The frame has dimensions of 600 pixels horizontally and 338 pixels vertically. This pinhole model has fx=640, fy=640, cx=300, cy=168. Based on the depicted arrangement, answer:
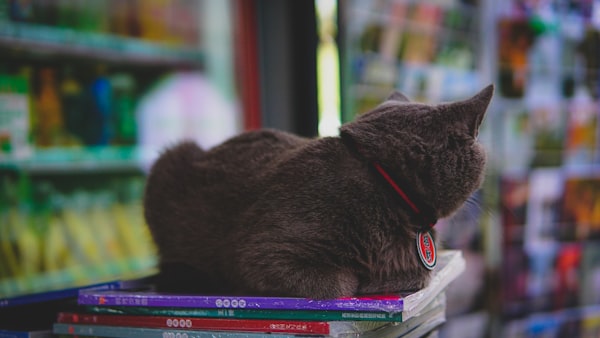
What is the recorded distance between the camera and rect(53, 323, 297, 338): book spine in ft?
2.96

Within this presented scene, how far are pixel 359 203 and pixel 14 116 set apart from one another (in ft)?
5.66

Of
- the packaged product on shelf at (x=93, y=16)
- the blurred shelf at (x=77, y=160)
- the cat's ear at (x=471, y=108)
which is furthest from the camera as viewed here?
the packaged product on shelf at (x=93, y=16)

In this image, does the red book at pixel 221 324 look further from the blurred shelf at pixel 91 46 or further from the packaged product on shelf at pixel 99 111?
the packaged product on shelf at pixel 99 111

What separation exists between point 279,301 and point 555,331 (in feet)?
8.28

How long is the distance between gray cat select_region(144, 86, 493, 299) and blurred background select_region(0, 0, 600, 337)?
5.38ft

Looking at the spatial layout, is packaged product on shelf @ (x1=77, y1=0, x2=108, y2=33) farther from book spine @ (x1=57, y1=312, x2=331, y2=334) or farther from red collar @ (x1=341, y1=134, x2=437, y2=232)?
red collar @ (x1=341, y1=134, x2=437, y2=232)

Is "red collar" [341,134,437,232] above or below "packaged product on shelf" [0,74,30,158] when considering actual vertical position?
below

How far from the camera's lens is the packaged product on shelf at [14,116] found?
2197 mm

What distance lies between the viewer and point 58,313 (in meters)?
1.07

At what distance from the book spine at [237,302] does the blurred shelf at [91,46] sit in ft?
4.78

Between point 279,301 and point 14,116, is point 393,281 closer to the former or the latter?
point 279,301

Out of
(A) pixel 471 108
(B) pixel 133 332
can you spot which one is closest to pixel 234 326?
(B) pixel 133 332

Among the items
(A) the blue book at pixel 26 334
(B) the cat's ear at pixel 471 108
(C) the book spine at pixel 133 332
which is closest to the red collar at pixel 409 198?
(B) the cat's ear at pixel 471 108

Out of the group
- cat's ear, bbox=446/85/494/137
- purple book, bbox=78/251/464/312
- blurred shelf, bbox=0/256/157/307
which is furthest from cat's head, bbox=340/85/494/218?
blurred shelf, bbox=0/256/157/307
